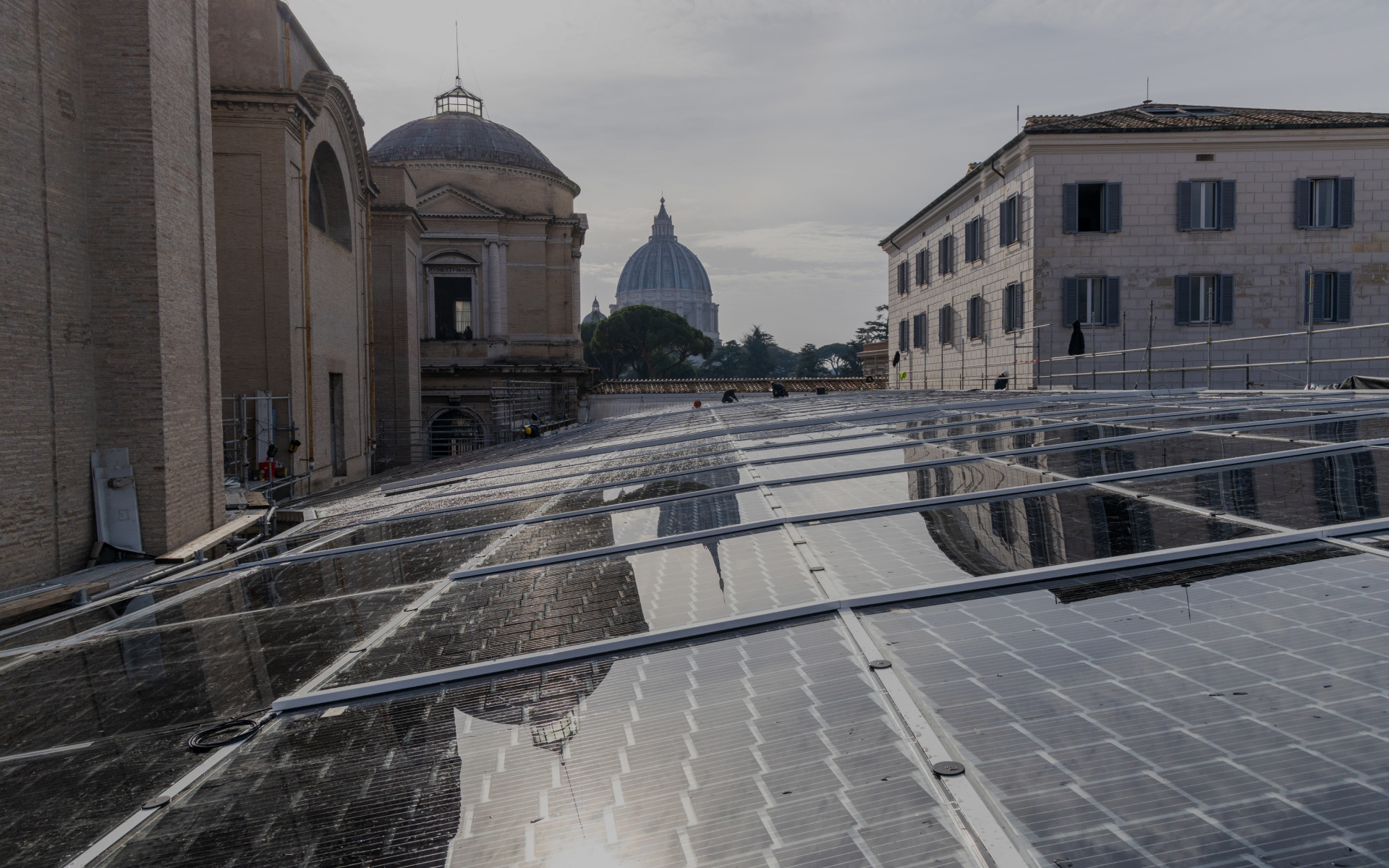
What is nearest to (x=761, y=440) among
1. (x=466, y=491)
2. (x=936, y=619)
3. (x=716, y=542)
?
(x=466, y=491)

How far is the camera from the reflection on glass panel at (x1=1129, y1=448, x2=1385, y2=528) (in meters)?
4.04

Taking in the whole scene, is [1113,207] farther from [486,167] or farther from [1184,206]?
[486,167]

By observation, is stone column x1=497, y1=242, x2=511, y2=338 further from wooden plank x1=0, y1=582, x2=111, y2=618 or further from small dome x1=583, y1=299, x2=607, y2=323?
small dome x1=583, y1=299, x2=607, y2=323

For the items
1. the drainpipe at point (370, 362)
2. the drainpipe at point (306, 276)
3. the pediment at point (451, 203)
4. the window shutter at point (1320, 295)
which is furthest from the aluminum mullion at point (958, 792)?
the pediment at point (451, 203)

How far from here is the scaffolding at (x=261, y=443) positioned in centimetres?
1609

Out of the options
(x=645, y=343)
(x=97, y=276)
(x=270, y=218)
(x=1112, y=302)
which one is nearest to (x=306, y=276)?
(x=270, y=218)

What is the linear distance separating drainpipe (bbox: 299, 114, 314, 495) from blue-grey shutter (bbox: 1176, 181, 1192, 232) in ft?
77.9

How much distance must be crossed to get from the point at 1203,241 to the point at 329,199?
24738 millimetres

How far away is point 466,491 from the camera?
35.4ft

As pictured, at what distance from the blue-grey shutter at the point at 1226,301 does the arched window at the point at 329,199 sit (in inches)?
978

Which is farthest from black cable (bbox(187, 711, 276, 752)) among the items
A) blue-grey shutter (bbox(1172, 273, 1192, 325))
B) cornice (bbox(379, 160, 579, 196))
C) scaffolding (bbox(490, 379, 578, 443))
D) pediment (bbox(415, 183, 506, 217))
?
cornice (bbox(379, 160, 579, 196))

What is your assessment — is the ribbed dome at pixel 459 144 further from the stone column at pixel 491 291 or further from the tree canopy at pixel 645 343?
the tree canopy at pixel 645 343

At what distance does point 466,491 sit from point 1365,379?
18.2 metres

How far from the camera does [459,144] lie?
42.8 metres
